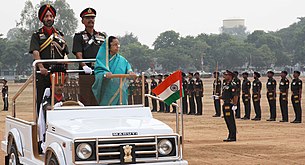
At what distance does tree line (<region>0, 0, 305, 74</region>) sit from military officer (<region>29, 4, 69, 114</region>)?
102706mm

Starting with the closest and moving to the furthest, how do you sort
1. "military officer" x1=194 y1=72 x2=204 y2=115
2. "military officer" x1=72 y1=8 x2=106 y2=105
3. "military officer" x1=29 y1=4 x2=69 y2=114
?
"military officer" x1=29 y1=4 x2=69 y2=114
"military officer" x1=72 y1=8 x2=106 y2=105
"military officer" x1=194 y1=72 x2=204 y2=115

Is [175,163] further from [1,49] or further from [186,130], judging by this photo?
[1,49]

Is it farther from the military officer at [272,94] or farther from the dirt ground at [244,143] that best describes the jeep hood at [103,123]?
the military officer at [272,94]

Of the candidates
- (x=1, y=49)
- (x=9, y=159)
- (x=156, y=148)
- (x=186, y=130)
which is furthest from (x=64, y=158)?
(x=1, y=49)

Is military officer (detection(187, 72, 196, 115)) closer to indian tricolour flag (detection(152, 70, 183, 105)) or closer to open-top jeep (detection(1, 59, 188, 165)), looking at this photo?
indian tricolour flag (detection(152, 70, 183, 105))

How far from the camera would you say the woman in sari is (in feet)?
30.1

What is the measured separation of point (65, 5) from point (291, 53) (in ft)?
140

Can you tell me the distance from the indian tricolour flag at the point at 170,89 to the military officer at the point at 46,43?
1.55 m

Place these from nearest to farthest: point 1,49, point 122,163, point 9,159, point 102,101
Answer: point 122,163
point 102,101
point 9,159
point 1,49

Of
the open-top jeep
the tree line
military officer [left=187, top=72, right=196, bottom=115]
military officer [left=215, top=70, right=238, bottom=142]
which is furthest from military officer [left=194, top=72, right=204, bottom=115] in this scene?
the tree line

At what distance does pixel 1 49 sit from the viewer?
116 m

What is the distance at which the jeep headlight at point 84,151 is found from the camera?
312 inches

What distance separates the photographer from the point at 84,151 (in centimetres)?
796

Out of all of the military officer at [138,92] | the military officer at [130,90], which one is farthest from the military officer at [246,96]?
the military officer at [130,90]
